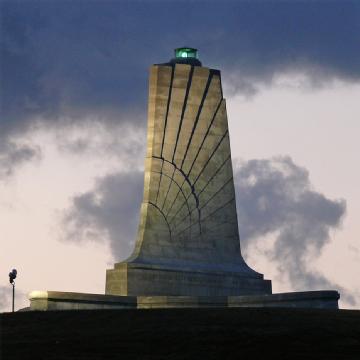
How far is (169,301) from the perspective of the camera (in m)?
47.5

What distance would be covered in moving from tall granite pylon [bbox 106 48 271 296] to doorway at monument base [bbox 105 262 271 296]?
0.05 metres

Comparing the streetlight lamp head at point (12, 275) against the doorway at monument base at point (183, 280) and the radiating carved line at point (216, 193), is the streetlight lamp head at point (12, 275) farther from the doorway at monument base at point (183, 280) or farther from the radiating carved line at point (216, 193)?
the radiating carved line at point (216, 193)

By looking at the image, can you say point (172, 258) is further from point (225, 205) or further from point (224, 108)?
point (224, 108)

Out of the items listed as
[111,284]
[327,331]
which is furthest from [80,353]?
[111,284]

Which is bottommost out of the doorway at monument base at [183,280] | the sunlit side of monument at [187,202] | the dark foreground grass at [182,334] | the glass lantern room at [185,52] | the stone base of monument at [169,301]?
the dark foreground grass at [182,334]

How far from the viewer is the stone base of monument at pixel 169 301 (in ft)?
148

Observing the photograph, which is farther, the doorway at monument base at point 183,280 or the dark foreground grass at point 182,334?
the doorway at monument base at point 183,280

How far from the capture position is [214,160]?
2167 inches

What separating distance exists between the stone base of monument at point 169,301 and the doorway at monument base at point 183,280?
6.70ft

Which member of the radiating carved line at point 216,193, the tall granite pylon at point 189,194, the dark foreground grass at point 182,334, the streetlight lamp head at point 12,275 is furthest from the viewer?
the radiating carved line at point 216,193

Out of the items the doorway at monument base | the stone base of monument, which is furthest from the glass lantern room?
the stone base of monument

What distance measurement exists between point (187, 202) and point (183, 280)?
13.9ft

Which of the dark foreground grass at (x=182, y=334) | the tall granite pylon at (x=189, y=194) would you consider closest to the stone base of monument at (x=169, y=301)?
the tall granite pylon at (x=189, y=194)

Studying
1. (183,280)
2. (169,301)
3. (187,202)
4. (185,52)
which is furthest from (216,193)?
(169,301)
